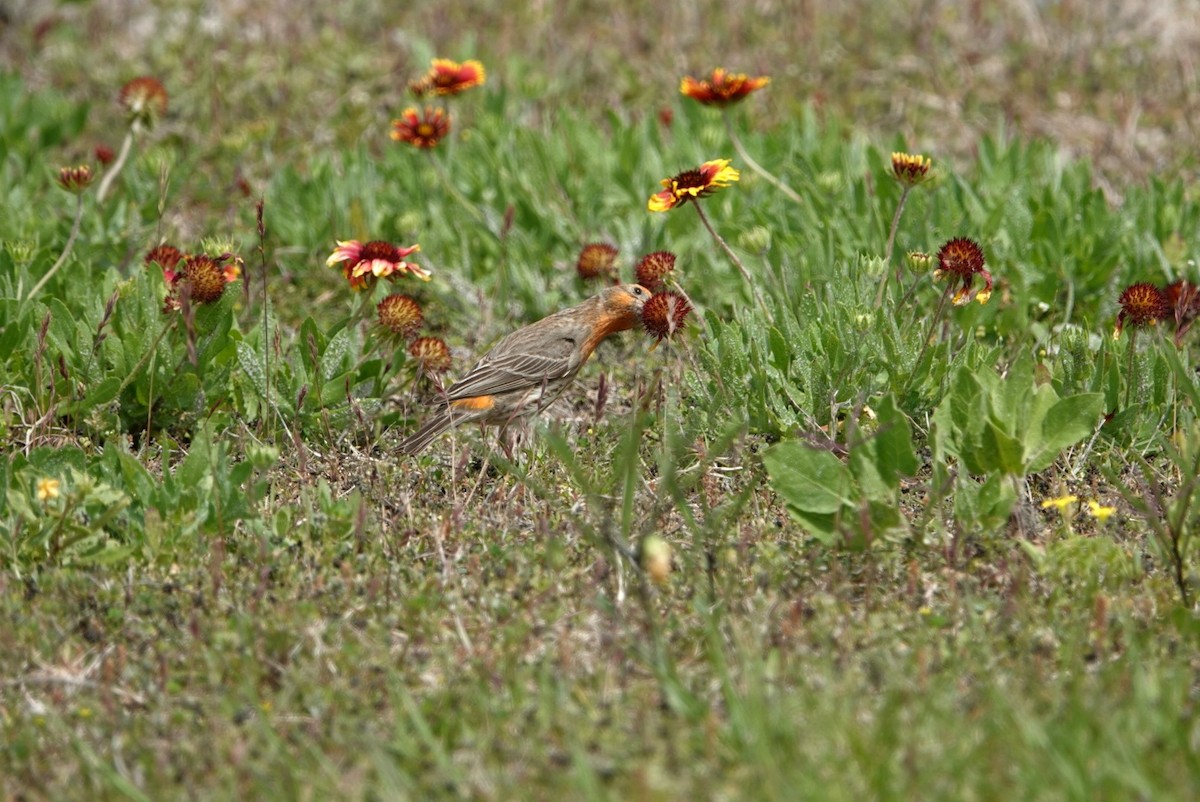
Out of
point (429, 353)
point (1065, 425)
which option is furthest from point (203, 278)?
point (1065, 425)

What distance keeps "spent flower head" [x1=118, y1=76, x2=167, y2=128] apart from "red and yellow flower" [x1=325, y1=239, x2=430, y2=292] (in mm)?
1833

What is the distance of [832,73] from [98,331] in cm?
592

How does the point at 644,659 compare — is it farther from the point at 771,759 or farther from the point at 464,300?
the point at 464,300

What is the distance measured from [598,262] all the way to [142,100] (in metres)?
2.19

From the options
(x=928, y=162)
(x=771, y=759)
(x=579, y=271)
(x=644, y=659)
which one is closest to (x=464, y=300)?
(x=579, y=271)

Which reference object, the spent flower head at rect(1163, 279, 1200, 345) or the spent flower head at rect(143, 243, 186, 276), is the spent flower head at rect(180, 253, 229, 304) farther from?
the spent flower head at rect(1163, 279, 1200, 345)

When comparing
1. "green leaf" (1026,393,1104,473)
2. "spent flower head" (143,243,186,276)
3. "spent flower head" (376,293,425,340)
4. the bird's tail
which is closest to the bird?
the bird's tail

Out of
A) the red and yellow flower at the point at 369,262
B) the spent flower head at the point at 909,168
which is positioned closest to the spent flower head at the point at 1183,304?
the spent flower head at the point at 909,168

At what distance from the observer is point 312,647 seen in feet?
12.7

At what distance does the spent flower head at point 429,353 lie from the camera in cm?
552

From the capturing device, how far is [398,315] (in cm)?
536

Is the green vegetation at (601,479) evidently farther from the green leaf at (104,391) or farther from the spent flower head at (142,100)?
the spent flower head at (142,100)

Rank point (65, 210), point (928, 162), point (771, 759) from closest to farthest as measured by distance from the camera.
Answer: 1. point (771, 759)
2. point (928, 162)
3. point (65, 210)

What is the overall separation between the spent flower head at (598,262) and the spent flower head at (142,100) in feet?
6.81
